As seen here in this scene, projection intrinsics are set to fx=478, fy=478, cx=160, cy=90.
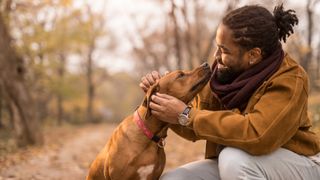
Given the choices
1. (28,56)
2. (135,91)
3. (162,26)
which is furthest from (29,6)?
(135,91)

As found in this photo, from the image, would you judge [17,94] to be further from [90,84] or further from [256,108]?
[90,84]

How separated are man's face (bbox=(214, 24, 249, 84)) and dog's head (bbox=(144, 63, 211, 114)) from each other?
0.23 m

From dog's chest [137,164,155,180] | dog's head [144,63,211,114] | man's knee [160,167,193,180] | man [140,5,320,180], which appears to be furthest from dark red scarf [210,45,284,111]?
dog's chest [137,164,155,180]

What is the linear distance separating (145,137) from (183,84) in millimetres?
514

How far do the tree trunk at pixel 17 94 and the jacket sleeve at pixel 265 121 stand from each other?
8.27 metres

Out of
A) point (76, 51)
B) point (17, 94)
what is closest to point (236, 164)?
point (17, 94)

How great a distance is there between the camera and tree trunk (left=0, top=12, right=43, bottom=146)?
10.8 meters

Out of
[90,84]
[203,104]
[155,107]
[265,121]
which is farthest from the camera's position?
[90,84]

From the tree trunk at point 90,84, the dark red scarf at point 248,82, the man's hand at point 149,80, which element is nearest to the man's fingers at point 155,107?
the man's hand at point 149,80

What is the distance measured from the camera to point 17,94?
11.4m

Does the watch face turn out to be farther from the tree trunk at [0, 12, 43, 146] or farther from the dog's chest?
the tree trunk at [0, 12, 43, 146]

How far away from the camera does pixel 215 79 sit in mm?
3684

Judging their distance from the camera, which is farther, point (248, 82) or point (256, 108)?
point (248, 82)

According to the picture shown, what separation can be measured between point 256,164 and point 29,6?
1612cm
